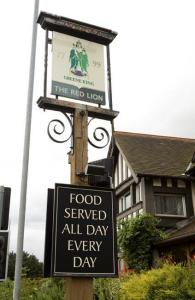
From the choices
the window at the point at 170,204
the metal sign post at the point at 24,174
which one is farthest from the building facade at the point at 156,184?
the metal sign post at the point at 24,174

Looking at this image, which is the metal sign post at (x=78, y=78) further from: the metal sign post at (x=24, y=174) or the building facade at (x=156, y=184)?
the building facade at (x=156, y=184)

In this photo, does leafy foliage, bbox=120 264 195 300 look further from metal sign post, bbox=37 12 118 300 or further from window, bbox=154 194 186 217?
window, bbox=154 194 186 217

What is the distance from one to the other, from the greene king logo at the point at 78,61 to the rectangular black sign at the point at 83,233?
1974 mm

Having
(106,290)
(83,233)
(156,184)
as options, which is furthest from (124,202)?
(83,233)

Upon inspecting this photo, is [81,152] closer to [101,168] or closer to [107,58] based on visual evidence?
[101,168]

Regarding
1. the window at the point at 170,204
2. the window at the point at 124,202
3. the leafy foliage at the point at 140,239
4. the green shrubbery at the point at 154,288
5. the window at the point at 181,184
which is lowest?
the green shrubbery at the point at 154,288

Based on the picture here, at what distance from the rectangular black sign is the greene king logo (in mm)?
1974

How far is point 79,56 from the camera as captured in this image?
6535 millimetres

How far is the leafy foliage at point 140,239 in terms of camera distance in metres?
21.8

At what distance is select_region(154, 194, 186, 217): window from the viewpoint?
79.1 ft

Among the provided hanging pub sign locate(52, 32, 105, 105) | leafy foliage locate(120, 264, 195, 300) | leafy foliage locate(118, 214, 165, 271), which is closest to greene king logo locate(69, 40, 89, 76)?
hanging pub sign locate(52, 32, 105, 105)

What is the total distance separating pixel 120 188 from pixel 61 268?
867 inches

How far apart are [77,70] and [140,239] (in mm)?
16816

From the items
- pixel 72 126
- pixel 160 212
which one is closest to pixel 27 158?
pixel 72 126
